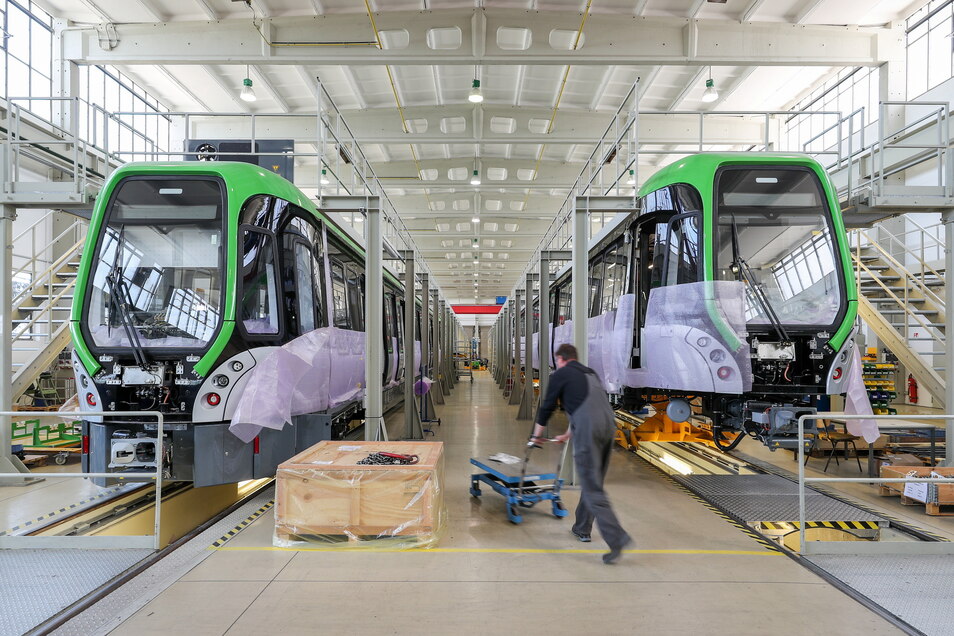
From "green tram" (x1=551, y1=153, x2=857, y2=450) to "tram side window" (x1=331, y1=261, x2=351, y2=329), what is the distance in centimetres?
379

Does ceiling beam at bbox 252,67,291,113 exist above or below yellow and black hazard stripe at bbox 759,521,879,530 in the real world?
above

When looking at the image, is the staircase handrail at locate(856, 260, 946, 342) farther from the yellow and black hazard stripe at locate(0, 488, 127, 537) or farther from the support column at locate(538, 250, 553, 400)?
the yellow and black hazard stripe at locate(0, 488, 127, 537)

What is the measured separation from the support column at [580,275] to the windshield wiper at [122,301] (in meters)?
4.40

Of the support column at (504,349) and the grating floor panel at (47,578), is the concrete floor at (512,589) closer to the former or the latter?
the grating floor panel at (47,578)

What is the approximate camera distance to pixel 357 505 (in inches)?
173

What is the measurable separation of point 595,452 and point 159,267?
4319 millimetres

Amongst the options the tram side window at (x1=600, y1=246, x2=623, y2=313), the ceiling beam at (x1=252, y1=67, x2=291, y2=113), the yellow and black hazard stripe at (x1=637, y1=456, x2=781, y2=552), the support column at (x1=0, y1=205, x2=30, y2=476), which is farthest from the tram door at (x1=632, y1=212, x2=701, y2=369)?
the ceiling beam at (x1=252, y1=67, x2=291, y2=113)

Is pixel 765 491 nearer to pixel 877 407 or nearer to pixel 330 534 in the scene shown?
pixel 330 534

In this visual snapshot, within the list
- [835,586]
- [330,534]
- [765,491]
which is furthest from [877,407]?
[330,534]

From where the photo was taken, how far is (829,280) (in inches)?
222

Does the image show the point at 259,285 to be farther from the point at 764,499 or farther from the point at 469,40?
the point at 469,40

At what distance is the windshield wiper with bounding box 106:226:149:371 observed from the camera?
196 inches

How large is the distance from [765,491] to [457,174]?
49.0 ft

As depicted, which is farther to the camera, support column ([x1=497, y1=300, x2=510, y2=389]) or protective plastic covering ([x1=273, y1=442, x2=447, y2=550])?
support column ([x1=497, y1=300, x2=510, y2=389])
